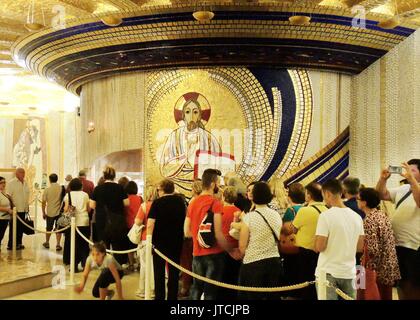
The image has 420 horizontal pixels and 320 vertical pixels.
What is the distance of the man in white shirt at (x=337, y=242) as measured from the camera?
11.3 feet

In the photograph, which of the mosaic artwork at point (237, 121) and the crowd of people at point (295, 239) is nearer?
the crowd of people at point (295, 239)

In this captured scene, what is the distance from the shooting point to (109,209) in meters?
6.16

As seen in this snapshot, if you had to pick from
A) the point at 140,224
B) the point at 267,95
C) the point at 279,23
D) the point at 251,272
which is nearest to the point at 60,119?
the point at 267,95

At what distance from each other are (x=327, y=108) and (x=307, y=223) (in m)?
5.25

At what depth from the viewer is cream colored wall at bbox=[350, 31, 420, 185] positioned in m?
7.98

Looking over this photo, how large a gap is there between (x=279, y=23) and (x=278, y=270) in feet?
15.6

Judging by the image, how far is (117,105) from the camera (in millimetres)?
9695

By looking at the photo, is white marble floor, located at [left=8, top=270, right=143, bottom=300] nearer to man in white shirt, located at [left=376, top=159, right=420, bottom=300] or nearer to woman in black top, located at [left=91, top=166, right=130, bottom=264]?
woman in black top, located at [left=91, top=166, right=130, bottom=264]

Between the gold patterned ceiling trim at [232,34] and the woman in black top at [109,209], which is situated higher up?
the gold patterned ceiling trim at [232,34]

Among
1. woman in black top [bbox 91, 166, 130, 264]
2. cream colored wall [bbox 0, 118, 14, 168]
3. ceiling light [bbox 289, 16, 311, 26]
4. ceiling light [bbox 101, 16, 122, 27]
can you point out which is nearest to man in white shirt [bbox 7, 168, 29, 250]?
woman in black top [bbox 91, 166, 130, 264]

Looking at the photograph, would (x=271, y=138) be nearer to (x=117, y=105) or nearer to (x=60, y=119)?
(x=117, y=105)

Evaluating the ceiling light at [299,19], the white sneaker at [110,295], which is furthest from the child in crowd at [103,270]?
the ceiling light at [299,19]

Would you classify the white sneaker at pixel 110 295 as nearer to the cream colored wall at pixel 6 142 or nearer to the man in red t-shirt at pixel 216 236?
the man in red t-shirt at pixel 216 236

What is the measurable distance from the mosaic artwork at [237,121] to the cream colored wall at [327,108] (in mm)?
127
